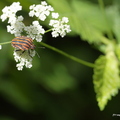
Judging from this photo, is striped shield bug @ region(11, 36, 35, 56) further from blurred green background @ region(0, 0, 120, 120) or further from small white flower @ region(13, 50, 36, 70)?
blurred green background @ region(0, 0, 120, 120)

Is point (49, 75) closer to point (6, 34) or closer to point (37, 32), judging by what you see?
point (6, 34)

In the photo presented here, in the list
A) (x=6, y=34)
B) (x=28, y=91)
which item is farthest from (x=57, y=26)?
(x=28, y=91)

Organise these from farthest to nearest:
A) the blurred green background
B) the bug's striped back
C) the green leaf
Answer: the blurred green background → the green leaf → the bug's striped back

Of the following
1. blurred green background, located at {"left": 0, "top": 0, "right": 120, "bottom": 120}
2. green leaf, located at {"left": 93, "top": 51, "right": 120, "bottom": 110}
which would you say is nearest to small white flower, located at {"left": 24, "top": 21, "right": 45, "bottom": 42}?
green leaf, located at {"left": 93, "top": 51, "right": 120, "bottom": 110}

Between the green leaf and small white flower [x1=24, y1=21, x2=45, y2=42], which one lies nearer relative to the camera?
small white flower [x1=24, y1=21, x2=45, y2=42]

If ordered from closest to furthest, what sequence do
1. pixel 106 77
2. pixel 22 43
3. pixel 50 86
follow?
pixel 22 43
pixel 106 77
pixel 50 86

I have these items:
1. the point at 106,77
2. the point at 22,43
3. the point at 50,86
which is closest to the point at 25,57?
the point at 22,43

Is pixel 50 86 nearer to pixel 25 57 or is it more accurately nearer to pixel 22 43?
pixel 25 57
